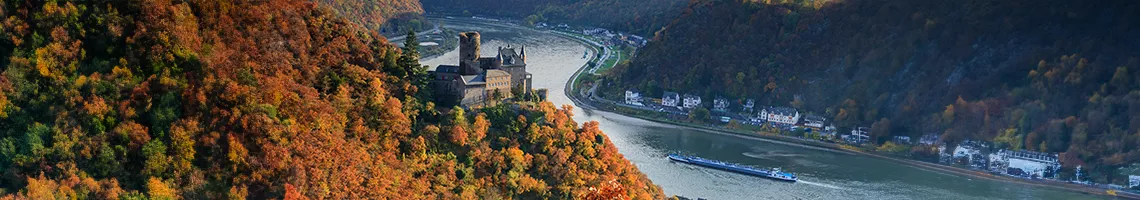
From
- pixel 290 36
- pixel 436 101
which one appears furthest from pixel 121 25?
pixel 436 101

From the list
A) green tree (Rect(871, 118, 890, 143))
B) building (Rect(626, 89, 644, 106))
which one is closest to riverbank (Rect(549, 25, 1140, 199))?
building (Rect(626, 89, 644, 106))

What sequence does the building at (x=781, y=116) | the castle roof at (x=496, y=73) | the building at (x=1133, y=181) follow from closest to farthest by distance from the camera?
the castle roof at (x=496, y=73), the building at (x=1133, y=181), the building at (x=781, y=116)

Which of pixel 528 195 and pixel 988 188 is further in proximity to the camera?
pixel 988 188

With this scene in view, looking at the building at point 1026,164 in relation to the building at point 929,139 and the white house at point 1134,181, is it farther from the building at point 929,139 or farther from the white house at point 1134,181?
the building at point 929,139

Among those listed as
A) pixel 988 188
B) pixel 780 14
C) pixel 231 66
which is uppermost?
pixel 780 14

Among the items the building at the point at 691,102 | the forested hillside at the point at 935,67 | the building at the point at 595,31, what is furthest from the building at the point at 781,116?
the building at the point at 595,31

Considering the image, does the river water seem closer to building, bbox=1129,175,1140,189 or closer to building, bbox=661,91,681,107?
building, bbox=1129,175,1140,189

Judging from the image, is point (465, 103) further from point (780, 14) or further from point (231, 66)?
point (780, 14)
